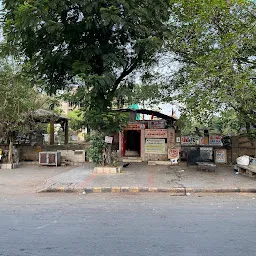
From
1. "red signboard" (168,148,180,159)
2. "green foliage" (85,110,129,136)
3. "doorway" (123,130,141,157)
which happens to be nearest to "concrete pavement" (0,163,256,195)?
"green foliage" (85,110,129,136)

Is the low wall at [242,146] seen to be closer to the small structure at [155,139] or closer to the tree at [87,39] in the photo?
the small structure at [155,139]

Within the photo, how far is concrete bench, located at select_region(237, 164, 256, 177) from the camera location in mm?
11624

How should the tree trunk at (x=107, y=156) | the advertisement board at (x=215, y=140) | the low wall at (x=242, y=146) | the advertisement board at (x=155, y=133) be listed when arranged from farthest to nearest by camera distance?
1. the advertisement board at (x=155, y=133)
2. the advertisement board at (x=215, y=140)
3. the low wall at (x=242, y=146)
4. the tree trunk at (x=107, y=156)

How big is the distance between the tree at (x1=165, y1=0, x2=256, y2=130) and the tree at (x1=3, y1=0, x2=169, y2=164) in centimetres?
122

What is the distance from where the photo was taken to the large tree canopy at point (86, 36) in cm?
1027

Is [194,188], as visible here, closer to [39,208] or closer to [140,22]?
[39,208]

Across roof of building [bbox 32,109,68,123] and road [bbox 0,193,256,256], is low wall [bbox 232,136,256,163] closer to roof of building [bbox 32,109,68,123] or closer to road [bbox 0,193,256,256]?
road [bbox 0,193,256,256]

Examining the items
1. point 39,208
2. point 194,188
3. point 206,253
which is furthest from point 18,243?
point 194,188

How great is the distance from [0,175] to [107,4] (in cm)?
866

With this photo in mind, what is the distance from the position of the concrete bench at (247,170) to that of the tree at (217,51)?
195 centimetres

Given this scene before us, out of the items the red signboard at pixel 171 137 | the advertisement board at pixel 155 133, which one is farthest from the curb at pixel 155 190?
the advertisement board at pixel 155 133

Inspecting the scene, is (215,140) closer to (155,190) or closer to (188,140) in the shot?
(188,140)

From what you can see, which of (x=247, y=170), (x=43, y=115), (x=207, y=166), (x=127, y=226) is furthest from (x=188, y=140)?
(x=127, y=226)

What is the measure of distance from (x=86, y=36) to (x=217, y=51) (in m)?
5.54
